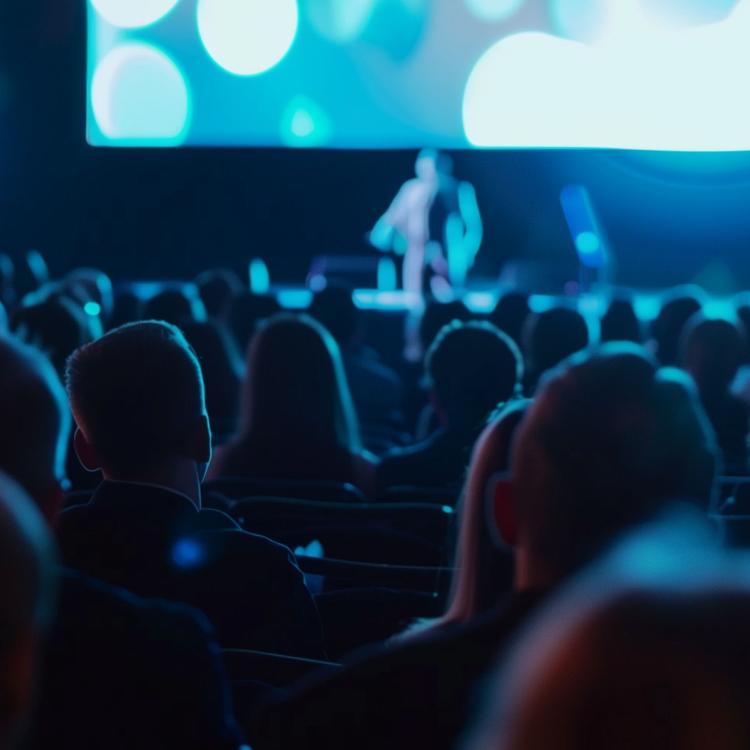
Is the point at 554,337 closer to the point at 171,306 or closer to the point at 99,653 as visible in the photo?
the point at 171,306

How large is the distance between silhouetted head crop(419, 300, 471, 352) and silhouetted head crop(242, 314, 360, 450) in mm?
1760

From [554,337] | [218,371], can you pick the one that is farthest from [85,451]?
[554,337]

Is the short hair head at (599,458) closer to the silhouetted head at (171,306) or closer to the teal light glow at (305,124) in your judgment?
the silhouetted head at (171,306)

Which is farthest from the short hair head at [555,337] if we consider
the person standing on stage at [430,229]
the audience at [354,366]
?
the person standing on stage at [430,229]

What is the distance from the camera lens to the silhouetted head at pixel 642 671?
468mm

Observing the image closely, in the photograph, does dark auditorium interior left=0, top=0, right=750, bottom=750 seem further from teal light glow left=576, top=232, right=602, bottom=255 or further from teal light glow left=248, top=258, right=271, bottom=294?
teal light glow left=576, top=232, right=602, bottom=255

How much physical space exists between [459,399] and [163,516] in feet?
5.11

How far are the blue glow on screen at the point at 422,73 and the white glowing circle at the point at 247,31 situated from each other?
1 centimetres

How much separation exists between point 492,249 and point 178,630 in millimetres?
10717

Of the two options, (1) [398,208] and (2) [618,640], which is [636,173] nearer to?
(1) [398,208]

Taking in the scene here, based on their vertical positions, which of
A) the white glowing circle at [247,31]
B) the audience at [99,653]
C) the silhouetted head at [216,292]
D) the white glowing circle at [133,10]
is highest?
the white glowing circle at [133,10]

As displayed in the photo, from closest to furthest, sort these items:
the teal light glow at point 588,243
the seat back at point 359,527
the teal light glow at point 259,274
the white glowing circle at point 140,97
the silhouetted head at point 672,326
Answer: the seat back at point 359,527 → the silhouetted head at point 672,326 → the white glowing circle at point 140,97 → the teal light glow at point 588,243 → the teal light glow at point 259,274

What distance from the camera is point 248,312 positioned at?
211 inches

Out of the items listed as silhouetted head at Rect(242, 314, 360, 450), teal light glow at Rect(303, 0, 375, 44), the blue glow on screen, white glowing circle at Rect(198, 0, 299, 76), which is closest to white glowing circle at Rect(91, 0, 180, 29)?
the blue glow on screen
